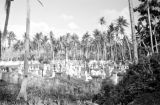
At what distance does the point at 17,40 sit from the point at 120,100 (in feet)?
316

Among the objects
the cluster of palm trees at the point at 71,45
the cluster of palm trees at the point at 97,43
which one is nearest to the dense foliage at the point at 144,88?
the cluster of palm trees at the point at 97,43

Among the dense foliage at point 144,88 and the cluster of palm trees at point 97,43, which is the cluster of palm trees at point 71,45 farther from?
the dense foliage at point 144,88

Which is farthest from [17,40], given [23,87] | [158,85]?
[158,85]

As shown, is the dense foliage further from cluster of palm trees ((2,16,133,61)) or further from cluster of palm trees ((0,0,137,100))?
cluster of palm trees ((2,16,133,61))

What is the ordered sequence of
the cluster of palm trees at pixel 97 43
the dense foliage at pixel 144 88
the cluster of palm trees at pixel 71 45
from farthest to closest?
the cluster of palm trees at pixel 71 45
the cluster of palm trees at pixel 97 43
the dense foliage at pixel 144 88

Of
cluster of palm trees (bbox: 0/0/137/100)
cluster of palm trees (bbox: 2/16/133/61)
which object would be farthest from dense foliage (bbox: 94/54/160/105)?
cluster of palm trees (bbox: 2/16/133/61)

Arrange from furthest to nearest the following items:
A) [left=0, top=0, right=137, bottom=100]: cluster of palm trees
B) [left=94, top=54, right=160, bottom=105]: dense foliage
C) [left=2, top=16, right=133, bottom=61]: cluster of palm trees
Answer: [left=2, top=16, right=133, bottom=61]: cluster of palm trees → [left=0, top=0, right=137, bottom=100]: cluster of palm trees → [left=94, top=54, right=160, bottom=105]: dense foliage

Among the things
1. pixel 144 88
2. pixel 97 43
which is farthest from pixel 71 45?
pixel 144 88

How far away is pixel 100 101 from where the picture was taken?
38.2 ft

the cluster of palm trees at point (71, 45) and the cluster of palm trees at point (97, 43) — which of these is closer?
the cluster of palm trees at point (97, 43)

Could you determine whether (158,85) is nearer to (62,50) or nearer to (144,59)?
(144,59)

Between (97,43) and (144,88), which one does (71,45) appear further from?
(144,88)

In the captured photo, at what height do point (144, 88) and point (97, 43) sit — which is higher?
point (97, 43)

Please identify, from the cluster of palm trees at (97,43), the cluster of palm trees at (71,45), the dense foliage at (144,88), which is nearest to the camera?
the dense foliage at (144,88)
